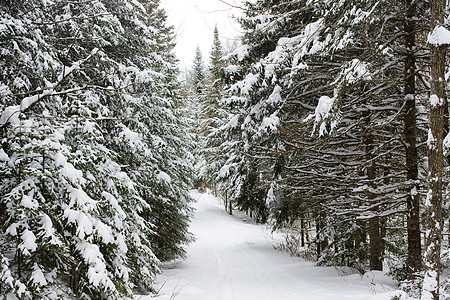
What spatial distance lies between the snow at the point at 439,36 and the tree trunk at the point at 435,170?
0.17 ft

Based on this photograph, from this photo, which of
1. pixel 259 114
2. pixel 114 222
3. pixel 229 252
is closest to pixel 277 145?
pixel 259 114

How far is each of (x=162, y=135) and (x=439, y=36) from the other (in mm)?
9139

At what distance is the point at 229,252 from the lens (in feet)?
46.1

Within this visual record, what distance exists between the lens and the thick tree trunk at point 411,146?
5.46m

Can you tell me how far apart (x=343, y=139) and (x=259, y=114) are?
249cm

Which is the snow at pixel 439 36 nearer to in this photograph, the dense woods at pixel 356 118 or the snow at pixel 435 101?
the dense woods at pixel 356 118

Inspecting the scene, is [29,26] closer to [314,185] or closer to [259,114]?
[259,114]

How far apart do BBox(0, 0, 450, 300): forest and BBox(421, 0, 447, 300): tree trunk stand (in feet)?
0.05

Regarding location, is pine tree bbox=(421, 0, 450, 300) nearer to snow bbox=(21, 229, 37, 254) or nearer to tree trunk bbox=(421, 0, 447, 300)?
tree trunk bbox=(421, 0, 447, 300)

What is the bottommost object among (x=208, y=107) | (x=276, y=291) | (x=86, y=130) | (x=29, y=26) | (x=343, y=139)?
(x=276, y=291)

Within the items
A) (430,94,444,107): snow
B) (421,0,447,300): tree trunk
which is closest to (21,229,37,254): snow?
(421,0,447,300): tree trunk

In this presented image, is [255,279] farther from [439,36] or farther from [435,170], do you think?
[439,36]

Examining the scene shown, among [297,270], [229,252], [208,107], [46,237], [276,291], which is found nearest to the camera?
[46,237]

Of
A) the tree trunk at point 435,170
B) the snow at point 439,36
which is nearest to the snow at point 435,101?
the tree trunk at point 435,170
